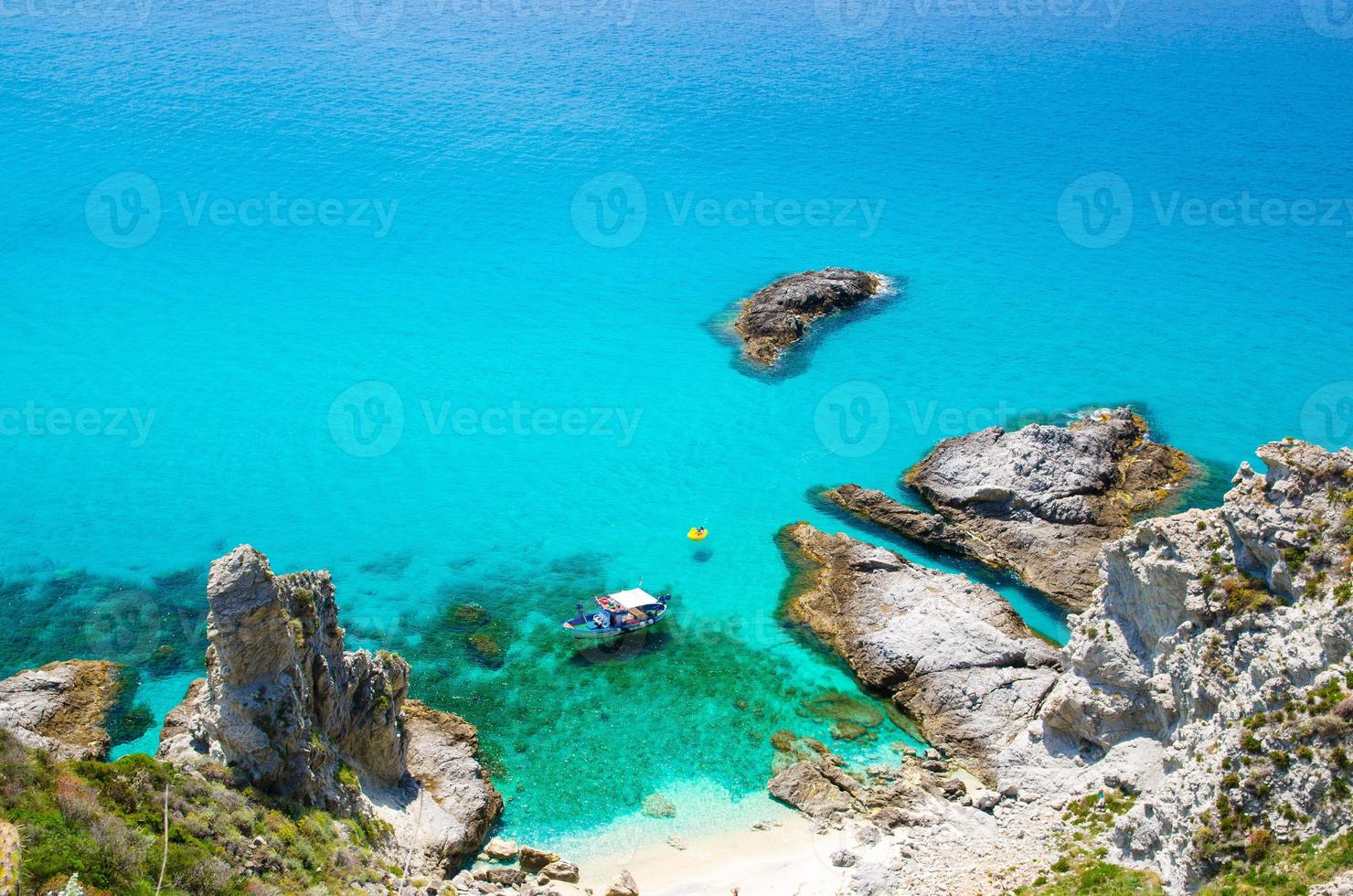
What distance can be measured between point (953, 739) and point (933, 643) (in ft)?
12.1

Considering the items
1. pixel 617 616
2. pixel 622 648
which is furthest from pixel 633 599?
pixel 622 648

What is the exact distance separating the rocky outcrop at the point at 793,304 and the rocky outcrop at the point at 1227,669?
3039 cm

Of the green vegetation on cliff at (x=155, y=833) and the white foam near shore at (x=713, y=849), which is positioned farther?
the white foam near shore at (x=713, y=849)

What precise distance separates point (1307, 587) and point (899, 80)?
8366cm

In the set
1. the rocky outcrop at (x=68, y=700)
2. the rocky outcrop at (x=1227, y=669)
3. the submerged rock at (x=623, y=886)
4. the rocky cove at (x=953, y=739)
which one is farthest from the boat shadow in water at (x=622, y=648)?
the rocky outcrop at (x=68, y=700)

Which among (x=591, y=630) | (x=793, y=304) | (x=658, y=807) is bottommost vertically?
(x=658, y=807)

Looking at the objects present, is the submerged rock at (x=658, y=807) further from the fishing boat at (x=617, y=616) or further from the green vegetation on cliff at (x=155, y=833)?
the green vegetation on cliff at (x=155, y=833)

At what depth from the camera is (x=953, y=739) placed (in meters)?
32.1

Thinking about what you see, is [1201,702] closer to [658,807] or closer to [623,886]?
[658,807]

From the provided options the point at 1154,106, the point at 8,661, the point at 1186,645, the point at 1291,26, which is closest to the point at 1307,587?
the point at 1186,645

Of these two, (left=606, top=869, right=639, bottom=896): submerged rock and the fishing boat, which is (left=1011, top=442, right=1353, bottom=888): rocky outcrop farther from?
the fishing boat

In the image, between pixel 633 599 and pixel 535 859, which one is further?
pixel 633 599

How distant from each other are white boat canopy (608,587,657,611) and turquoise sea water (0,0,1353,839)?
146cm

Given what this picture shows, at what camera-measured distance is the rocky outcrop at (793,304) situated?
58438 mm
